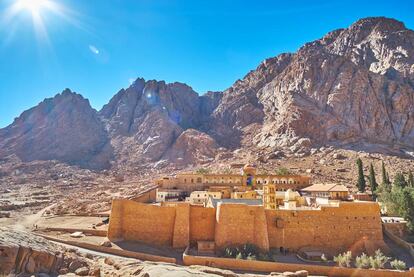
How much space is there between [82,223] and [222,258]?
1591 cm

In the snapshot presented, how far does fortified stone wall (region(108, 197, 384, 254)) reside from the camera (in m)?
26.2

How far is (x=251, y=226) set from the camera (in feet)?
87.2

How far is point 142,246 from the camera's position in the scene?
2527 centimetres

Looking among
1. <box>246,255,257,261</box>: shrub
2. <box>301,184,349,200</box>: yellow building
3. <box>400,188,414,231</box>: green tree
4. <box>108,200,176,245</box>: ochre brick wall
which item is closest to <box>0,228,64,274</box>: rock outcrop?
<box>108,200,176,245</box>: ochre brick wall

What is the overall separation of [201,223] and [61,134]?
9795 centimetres

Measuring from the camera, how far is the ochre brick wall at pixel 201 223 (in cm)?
2722

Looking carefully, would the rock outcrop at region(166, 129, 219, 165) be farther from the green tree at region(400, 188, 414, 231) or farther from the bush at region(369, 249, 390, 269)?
the bush at region(369, 249, 390, 269)

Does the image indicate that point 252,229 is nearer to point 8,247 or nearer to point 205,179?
point 8,247

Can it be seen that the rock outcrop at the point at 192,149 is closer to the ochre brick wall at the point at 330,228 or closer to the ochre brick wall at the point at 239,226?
the ochre brick wall at the point at 330,228

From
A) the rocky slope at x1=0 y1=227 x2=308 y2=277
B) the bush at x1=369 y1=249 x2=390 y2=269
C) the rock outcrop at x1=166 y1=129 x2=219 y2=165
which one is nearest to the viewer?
the rocky slope at x1=0 y1=227 x2=308 y2=277

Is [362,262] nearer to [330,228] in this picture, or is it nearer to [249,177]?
[330,228]

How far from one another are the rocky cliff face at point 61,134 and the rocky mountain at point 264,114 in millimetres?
307

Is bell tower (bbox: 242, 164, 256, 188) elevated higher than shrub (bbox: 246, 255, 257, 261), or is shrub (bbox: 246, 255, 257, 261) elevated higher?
bell tower (bbox: 242, 164, 256, 188)

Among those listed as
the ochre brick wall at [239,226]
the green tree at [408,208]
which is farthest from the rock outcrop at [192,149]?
the ochre brick wall at [239,226]
